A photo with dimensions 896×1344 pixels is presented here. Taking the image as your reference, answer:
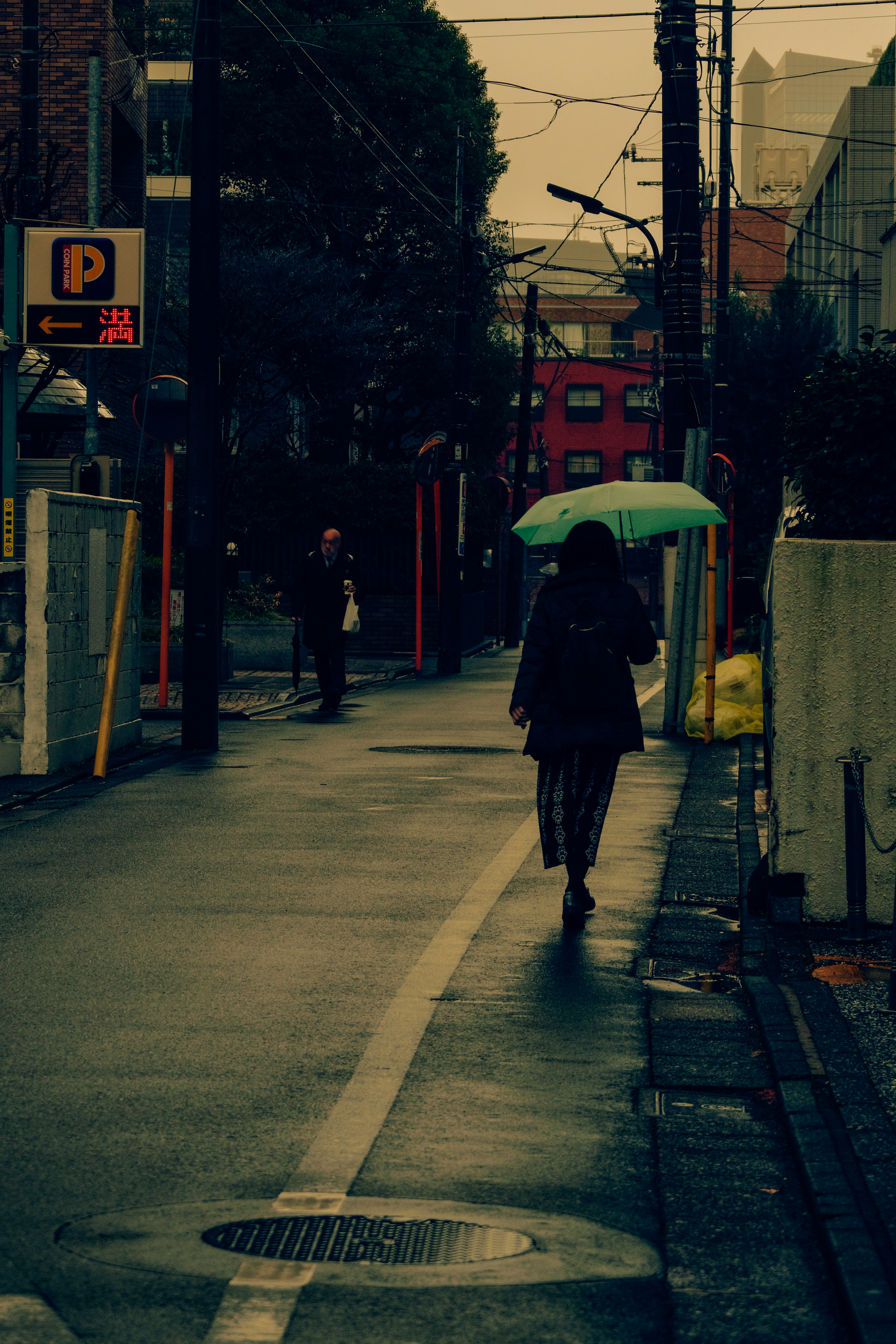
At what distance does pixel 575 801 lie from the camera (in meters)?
8.38

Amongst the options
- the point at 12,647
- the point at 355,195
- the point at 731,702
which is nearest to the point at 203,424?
the point at 12,647

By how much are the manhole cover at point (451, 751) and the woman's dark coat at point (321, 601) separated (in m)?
3.79

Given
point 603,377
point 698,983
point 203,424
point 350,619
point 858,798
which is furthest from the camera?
point 603,377

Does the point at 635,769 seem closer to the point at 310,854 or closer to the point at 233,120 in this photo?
the point at 310,854

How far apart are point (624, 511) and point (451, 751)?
10.3 feet

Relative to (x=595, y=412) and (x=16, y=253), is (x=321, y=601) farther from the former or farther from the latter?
(x=595, y=412)

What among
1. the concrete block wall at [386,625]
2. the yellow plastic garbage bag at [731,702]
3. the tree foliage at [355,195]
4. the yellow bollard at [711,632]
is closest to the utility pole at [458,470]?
the concrete block wall at [386,625]

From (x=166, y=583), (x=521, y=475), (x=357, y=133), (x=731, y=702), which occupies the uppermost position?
(x=357, y=133)

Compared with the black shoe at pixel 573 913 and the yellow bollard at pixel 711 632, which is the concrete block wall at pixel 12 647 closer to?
the black shoe at pixel 573 913

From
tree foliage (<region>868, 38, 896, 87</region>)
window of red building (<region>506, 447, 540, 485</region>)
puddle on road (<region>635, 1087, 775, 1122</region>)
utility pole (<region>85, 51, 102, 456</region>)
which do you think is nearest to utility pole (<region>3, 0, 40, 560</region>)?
utility pole (<region>85, 51, 102, 456</region>)

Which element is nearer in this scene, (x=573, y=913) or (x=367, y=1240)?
(x=367, y=1240)

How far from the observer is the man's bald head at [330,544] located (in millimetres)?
19844

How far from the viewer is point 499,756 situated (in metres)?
15.3

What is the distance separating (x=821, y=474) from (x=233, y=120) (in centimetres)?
3209
